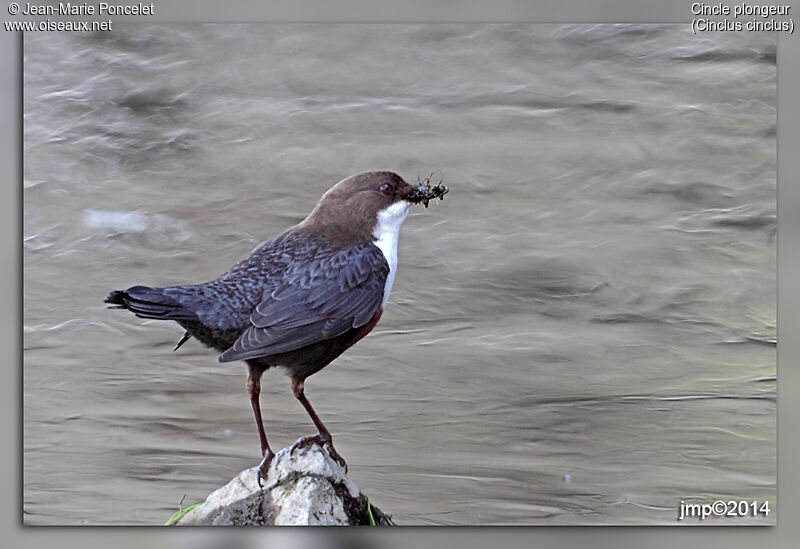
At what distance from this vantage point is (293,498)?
6.12 ft

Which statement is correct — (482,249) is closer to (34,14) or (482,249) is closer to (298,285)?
(298,285)

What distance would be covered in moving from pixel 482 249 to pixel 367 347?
1.20 feet

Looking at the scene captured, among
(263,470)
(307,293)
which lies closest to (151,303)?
(307,293)

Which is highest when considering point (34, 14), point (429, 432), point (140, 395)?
point (34, 14)

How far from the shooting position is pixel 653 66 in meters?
1.98

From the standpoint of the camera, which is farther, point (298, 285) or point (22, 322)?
point (22, 322)

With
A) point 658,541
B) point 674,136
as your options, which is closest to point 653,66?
point 674,136

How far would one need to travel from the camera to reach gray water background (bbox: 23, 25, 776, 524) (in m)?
1.94

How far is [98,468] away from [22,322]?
1.32ft

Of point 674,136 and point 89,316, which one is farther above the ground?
point 674,136

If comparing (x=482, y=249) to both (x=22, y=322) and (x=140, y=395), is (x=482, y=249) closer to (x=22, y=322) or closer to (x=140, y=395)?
(x=140, y=395)

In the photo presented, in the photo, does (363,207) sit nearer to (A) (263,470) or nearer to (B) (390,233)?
(B) (390,233)

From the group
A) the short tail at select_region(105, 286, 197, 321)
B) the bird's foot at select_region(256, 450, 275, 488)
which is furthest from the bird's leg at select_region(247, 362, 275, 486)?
the short tail at select_region(105, 286, 197, 321)

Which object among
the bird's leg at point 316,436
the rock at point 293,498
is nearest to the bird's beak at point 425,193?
the bird's leg at point 316,436
